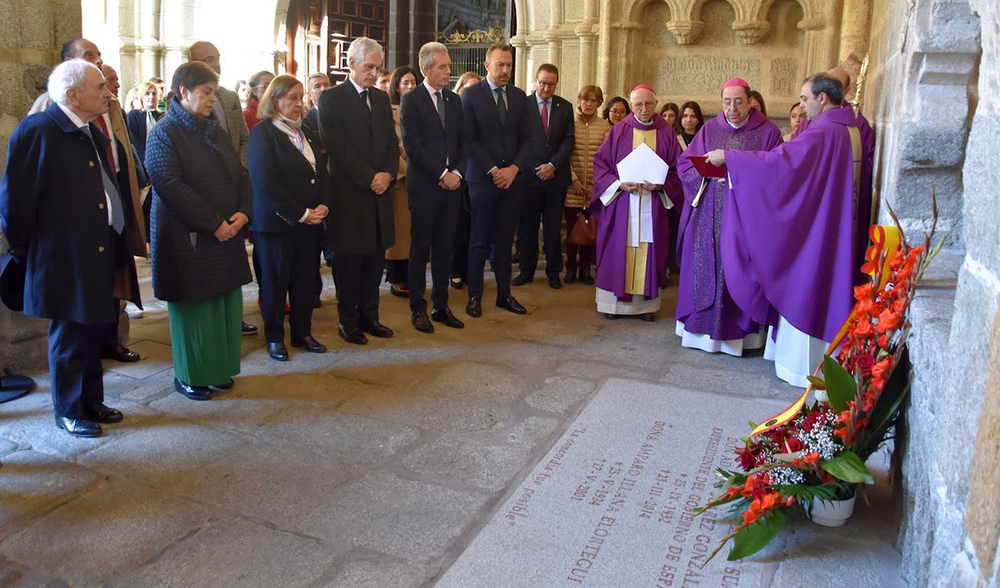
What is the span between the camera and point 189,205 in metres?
3.61

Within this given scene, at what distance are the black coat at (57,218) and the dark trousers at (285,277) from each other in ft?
3.70

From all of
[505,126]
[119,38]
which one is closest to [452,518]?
[505,126]

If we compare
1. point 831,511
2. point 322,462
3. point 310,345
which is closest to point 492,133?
point 310,345

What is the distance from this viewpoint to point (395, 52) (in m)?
13.8

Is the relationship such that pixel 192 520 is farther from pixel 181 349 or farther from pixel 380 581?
pixel 181 349

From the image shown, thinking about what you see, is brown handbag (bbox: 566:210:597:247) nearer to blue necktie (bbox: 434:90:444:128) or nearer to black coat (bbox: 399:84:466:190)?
black coat (bbox: 399:84:466:190)

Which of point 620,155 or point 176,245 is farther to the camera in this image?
point 620,155

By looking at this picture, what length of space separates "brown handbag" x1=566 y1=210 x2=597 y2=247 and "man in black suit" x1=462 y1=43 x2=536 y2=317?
921mm

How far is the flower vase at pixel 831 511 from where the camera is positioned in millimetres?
2676

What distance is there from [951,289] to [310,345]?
3.17 metres

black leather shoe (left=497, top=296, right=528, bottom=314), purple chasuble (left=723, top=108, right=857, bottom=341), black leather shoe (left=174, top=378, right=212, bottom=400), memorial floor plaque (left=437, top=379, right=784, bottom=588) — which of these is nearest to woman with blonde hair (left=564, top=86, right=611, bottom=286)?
black leather shoe (left=497, top=296, right=528, bottom=314)

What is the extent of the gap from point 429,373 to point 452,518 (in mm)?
1560

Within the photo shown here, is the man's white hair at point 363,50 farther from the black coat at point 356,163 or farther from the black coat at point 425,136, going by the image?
the black coat at point 425,136

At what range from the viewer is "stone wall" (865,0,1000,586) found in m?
1.69
